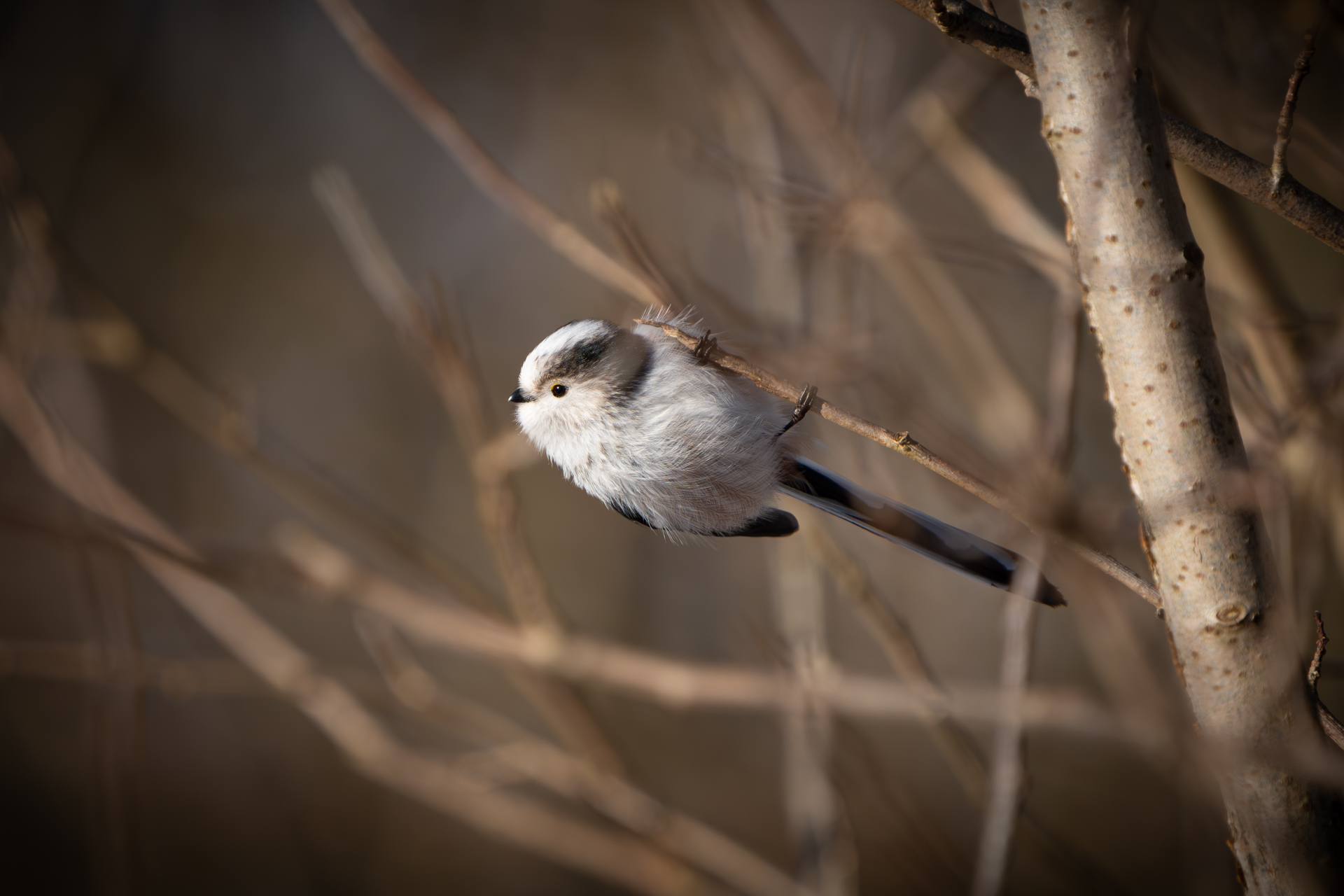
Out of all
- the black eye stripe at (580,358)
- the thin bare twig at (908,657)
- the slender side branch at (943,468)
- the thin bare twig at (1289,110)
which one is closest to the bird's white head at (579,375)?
the black eye stripe at (580,358)

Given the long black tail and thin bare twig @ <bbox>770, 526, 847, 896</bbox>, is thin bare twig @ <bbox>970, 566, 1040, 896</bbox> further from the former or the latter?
thin bare twig @ <bbox>770, 526, 847, 896</bbox>

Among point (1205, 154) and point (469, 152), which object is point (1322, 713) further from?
point (469, 152)

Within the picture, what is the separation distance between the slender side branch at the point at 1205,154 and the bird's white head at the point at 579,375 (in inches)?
21.4

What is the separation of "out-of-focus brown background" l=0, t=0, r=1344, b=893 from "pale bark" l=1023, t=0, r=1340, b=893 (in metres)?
1.47

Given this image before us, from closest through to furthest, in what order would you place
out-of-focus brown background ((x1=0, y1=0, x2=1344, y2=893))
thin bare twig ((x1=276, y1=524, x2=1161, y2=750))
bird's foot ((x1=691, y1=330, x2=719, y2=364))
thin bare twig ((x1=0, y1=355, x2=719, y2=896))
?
bird's foot ((x1=691, y1=330, x2=719, y2=364))
thin bare twig ((x1=276, y1=524, x2=1161, y2=750))
thin bare twig ((x1=0, y1=355, x2=719, y2=896))
out-of-focus brown background ((x1=0, y1=0, x2=1344, y2=893))

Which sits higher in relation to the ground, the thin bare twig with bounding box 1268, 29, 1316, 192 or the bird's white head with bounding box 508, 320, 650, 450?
the thin bare twig with bounding box 1268, 29, 1316, 192

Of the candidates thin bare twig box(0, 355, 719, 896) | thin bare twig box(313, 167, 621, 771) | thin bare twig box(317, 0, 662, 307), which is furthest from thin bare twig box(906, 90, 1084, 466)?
thin bare twig box(0, 355, 719, 896)

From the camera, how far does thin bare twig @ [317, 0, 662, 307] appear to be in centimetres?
91

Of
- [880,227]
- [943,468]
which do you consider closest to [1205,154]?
[943,468]

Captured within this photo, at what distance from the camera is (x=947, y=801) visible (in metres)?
2.69

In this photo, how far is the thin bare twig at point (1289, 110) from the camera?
0.55 m

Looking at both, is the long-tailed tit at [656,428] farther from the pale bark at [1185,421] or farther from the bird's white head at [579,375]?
the pale bark at [1185,421]

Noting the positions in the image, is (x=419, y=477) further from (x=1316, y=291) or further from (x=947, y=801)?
(x=1316, y=291)

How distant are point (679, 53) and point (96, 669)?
8.54 ft
